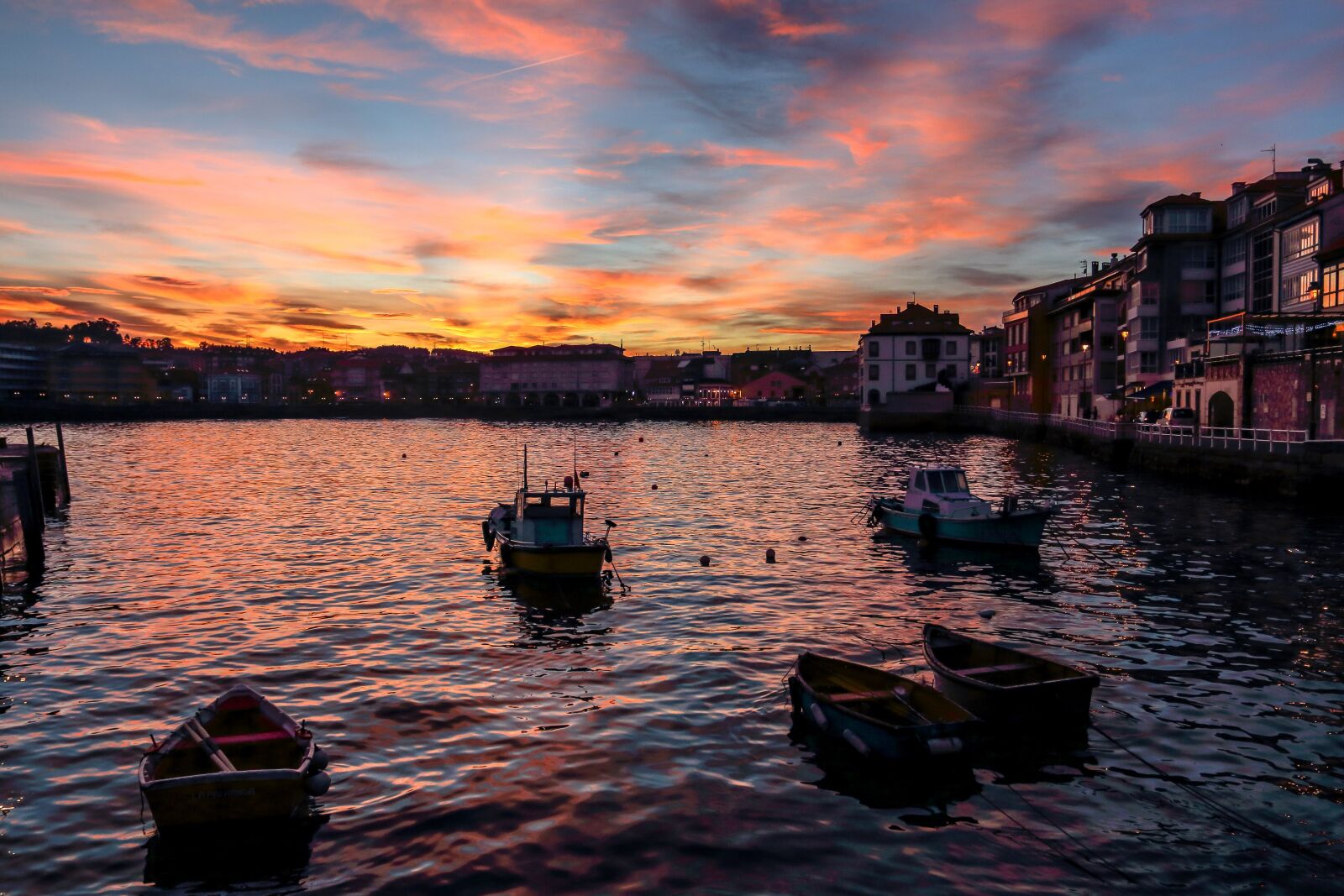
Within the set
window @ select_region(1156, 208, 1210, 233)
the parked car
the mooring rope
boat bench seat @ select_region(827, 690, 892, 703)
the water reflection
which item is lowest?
the water reflection

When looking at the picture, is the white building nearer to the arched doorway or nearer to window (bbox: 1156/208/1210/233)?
window (bbox: 1156/208/1210/233)

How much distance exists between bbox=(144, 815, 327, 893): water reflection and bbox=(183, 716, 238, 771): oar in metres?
0.85

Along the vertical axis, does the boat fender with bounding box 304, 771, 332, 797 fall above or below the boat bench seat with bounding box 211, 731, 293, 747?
below

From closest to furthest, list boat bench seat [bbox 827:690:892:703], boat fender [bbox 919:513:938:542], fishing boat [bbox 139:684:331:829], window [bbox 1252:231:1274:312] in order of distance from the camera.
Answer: fishing boat [bbox 139:684:331:829] → boat bench seat [bbox 827:690:892:703] → boat fender [bbox 919:513:938:542] → window [bbox 1252:231:1274:312]

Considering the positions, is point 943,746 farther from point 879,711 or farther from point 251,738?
point 251,738

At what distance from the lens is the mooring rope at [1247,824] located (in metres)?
12.1

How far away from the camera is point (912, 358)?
151m

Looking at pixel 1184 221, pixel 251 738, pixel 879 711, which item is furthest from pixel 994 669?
pixel 1184 221

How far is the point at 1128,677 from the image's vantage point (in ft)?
64.7

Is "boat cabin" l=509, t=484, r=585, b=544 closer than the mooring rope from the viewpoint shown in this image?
No

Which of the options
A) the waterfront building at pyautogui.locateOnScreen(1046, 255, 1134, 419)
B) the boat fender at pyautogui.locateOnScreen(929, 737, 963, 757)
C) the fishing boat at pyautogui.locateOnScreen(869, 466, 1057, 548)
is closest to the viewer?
the boat fender at pyautogui.locateOnScreen(929, 737, 963, 757)

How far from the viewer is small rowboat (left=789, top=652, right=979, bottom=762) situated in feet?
46.4

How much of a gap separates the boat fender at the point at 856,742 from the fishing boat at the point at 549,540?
15.5 metres

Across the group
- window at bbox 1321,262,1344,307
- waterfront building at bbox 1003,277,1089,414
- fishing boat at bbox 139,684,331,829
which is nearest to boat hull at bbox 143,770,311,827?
fishing boat at bbox 139,684,331,829
